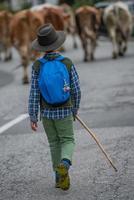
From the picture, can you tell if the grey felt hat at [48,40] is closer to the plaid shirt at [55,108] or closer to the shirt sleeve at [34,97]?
the plaid shirt at [55,108]

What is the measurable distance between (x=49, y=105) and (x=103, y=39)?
28.5 m

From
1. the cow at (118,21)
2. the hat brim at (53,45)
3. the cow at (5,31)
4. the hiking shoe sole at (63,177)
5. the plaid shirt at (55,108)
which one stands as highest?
the hat brim at (53,45)

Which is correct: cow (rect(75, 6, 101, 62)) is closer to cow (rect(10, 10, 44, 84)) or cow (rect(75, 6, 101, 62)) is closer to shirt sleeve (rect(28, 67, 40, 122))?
cow (rect(10, 10, 44, 84))

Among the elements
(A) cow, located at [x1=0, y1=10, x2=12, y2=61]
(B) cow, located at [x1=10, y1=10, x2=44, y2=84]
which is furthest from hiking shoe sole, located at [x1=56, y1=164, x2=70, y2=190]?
(A) cow, located at [x1=0, y1=10, x2=12, y2=61]

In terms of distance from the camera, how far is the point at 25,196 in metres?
7.08

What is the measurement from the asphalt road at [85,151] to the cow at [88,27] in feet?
20.6

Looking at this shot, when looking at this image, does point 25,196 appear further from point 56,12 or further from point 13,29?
point 56,12

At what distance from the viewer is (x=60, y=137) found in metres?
7.13

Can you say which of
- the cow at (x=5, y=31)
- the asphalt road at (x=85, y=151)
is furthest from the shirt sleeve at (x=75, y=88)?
the cow at (x=5, y=31)

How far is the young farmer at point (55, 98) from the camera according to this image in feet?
22.8

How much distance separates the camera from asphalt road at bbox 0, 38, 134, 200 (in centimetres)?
716

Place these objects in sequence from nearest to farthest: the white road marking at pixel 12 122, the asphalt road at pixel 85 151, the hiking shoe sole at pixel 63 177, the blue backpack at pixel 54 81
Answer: the hiking shoe sole at pixel 63 177, the blue backpack at pixel 54 81, the asphalt road at pixel 85 151, the white road marking at pixel 12 122

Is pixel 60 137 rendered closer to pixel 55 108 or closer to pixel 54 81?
pixel 55 108

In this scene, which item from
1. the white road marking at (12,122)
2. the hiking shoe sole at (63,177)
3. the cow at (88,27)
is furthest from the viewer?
the cow at (88,27)
